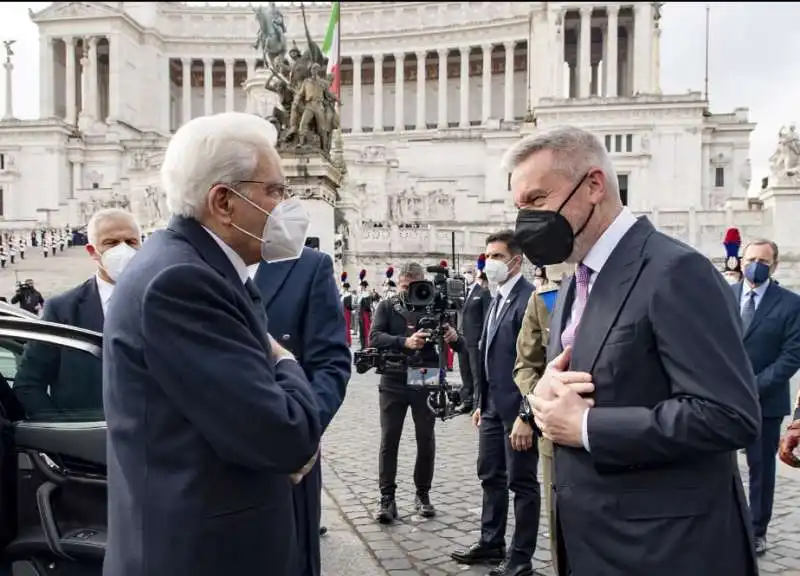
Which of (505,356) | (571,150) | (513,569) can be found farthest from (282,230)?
(513,569)

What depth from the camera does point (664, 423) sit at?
95.2 inches

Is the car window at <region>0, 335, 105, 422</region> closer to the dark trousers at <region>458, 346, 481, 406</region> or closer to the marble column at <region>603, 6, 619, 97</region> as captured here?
the dark trousers at <region>458, 346, 481, 406</region>

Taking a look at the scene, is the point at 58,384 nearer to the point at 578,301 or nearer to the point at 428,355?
the point at 578,301

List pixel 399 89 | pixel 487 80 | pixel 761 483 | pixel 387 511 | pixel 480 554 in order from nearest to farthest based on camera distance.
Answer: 1. pixel 480 554
2. pixel 761 483
3. pixel 387 511
4. pixel 487 80
5. pixel 399 89

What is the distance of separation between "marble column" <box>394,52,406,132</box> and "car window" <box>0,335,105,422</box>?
73.4 metres

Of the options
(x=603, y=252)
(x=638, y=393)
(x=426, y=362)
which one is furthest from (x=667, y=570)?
(x=426, y=362)

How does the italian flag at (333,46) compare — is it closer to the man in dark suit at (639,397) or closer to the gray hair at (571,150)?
the gray hair at (571,150)

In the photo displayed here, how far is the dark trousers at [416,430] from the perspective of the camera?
6.63 metres

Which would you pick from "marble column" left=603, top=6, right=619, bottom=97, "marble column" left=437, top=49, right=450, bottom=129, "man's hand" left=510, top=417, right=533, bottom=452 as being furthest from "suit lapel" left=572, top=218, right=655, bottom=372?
"marble column" left=437, top=49, right=450, bottom=129

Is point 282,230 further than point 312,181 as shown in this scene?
No

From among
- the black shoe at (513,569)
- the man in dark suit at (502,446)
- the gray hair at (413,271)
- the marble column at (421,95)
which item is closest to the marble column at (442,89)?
the marble column at (421,95)

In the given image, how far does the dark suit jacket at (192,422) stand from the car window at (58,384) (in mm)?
1755

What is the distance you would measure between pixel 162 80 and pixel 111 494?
83.2 meters

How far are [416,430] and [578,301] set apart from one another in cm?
405
